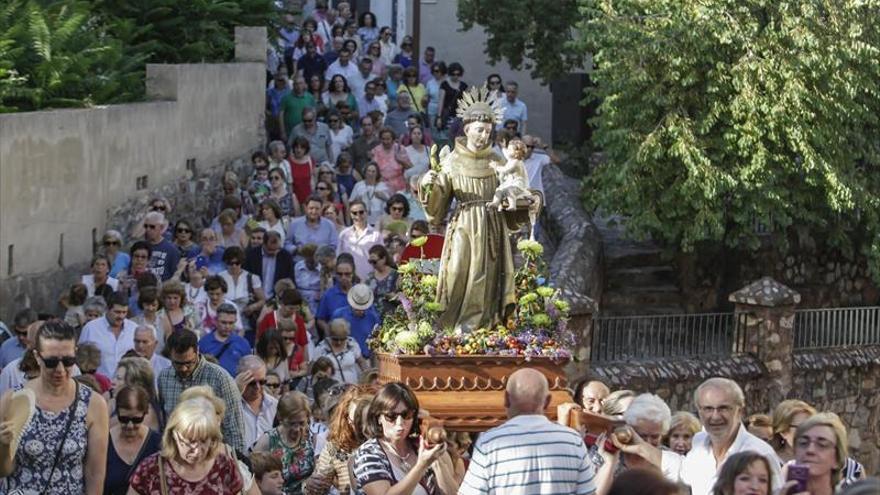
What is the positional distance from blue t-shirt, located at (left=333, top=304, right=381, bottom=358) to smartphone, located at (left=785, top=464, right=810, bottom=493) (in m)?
9.42

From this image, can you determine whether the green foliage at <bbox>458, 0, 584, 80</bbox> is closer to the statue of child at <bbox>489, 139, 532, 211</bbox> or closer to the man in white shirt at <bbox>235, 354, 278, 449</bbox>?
the statue of child at <bbox>489, 139, 532, 211</bbox>

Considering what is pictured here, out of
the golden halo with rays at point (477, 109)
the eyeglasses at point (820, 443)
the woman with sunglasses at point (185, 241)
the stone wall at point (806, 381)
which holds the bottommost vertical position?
the stone wall at point (806, 381)

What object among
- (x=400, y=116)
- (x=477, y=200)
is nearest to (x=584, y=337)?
(x=400, y=116)

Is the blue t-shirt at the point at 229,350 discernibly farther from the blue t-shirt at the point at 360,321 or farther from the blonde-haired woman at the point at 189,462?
the blonde-haired woman at the point at 189,462

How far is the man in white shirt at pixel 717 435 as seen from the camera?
526 inches

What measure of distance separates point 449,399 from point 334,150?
12.5 meters

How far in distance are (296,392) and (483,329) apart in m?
2.57

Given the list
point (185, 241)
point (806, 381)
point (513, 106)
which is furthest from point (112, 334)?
point (513, 106)

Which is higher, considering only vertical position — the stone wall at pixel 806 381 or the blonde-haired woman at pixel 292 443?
the blonde-haired woman at pixel 292 443

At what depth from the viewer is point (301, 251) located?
23719 millimetres

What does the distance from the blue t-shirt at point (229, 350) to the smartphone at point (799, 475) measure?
25.4ft

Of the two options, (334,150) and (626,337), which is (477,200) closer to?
(626,337)

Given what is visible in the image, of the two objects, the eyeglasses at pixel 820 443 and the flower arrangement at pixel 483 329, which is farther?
the flower arrangement at pixel 483 329

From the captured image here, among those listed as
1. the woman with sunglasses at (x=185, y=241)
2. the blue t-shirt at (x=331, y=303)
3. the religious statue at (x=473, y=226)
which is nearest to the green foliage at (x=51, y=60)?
the woman with sunglasses at (x=185, y=241)
